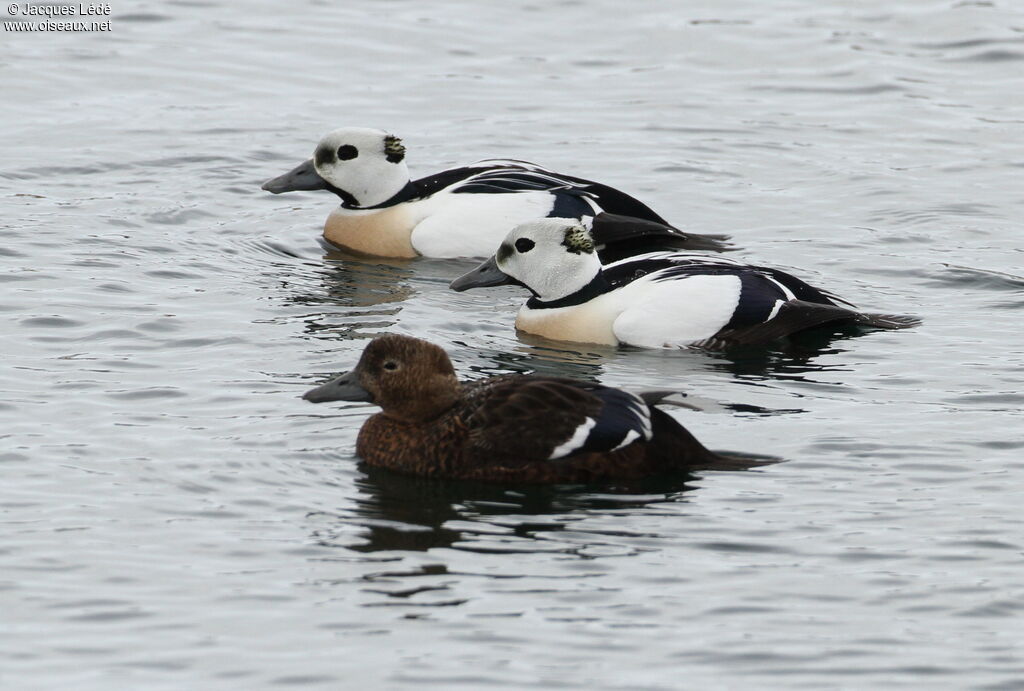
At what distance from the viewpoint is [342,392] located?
9.22 m

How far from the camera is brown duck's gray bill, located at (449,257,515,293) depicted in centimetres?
1230

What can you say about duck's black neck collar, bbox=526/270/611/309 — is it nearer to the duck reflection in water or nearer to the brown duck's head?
the brown duck's head

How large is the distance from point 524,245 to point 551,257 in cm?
20

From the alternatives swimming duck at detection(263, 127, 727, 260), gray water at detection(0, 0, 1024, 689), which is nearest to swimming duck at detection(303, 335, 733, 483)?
gray water at detection(0, 0, 1024, 689)

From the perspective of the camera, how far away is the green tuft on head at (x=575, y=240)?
1201 cm

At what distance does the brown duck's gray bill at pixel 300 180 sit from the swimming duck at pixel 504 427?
567 cm

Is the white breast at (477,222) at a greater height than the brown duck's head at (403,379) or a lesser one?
greater

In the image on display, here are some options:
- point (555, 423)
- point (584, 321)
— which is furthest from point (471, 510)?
point (584, 321)

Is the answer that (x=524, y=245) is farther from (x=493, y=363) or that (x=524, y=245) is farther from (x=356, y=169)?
(x=356, y=169)

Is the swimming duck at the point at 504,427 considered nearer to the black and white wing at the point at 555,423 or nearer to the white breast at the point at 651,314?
the black and white wing at the point at 555,423

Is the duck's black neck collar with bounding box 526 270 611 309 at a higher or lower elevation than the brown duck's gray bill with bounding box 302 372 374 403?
higher

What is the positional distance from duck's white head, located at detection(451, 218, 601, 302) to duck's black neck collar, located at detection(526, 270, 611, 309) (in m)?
0.02

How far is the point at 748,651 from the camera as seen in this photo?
6.98 metres

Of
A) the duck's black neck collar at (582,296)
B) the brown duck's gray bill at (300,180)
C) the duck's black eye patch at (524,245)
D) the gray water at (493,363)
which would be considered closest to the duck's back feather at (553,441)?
the gray water at (493,363)
